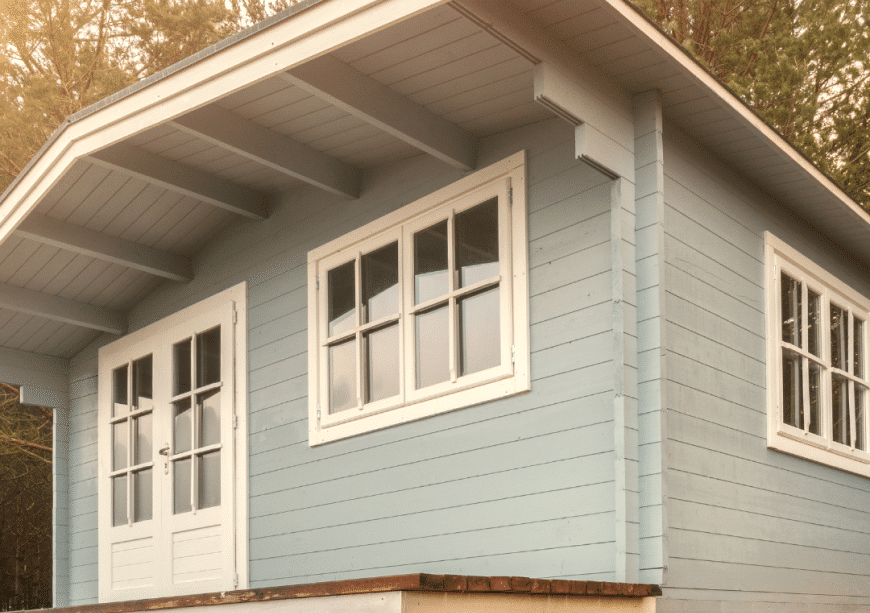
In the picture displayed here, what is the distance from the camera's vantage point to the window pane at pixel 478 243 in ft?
16.0

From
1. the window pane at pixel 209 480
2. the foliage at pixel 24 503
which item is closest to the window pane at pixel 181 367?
the window pane at pixel 209 480

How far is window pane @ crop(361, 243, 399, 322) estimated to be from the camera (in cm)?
538

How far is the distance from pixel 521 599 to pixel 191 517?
3.81 m

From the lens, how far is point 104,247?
253 inches

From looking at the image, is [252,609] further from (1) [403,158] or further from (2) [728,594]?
(1) [403,158]

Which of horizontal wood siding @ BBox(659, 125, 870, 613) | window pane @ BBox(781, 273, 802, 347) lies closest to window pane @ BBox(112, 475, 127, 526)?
horizontal wood siding @ BBox(659, 125, 870, 613)

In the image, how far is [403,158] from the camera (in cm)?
552

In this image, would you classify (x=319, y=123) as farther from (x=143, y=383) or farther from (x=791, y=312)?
(x=143, y=383)

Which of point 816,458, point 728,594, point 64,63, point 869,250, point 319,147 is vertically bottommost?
point 728,594

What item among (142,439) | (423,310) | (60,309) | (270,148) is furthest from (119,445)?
(423,310)

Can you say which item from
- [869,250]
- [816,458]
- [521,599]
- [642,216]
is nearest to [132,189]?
[642,216]

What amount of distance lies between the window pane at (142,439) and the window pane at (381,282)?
2493 millimetres

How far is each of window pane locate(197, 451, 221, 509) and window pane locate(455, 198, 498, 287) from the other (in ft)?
8.05

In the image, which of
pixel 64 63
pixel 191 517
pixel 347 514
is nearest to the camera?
pixel 347 514
